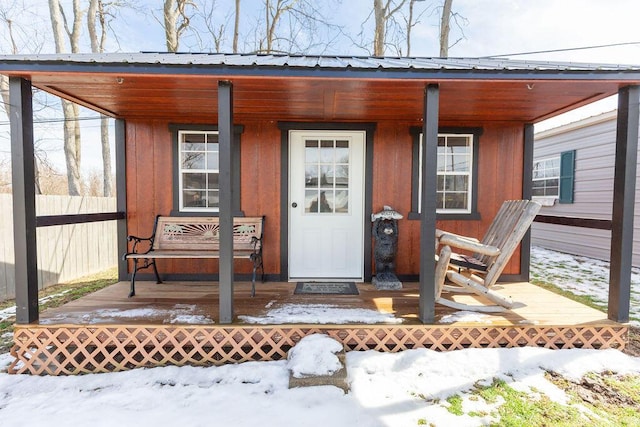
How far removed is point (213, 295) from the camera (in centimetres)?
353

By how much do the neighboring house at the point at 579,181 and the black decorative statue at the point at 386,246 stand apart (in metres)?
3.86

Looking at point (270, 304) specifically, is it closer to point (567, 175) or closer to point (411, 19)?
point (567, 175)

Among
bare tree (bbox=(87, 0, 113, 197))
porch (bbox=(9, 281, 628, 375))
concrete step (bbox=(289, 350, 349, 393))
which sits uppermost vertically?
bare tree (bbox=(87, 0, 113, 197))

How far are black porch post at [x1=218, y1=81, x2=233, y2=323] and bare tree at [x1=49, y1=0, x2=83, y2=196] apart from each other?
7291 millimetres

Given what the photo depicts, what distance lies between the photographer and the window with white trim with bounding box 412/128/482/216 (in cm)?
429

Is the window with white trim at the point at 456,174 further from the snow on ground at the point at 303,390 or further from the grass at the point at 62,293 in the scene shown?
the grass at the point at 62,293

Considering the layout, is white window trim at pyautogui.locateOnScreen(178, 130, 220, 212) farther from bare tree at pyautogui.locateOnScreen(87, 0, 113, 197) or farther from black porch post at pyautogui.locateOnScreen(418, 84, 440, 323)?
bare tree at pyautogui.locateOnScreen(87, 0, 113, 197)

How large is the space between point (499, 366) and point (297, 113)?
3136mm

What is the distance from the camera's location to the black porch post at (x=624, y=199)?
2.66 meters

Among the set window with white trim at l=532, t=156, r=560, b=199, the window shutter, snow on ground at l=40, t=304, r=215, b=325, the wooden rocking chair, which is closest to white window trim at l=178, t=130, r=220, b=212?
snow on ground at l=40, t=304, r=215, b=325

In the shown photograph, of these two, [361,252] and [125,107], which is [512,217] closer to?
[361,252]

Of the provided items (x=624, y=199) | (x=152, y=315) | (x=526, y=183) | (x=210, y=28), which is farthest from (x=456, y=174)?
(x=210, y=28)

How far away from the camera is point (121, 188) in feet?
13.6

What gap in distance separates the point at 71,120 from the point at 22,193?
698cm
